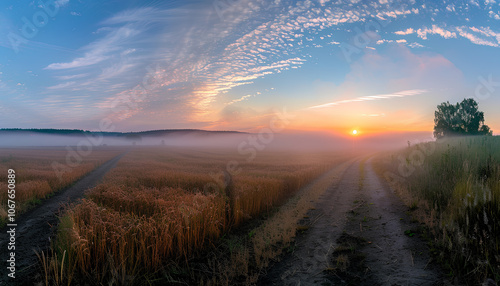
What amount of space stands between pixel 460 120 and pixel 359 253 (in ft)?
223

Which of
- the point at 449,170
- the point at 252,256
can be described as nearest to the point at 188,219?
the point at 252,256

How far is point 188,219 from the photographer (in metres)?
7.66

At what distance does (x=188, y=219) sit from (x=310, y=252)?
3781mm

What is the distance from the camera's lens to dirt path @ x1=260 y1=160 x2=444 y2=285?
5.54 meters

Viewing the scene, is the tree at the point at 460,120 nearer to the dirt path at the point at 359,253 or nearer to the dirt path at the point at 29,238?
the dirt path at the point at 359,253

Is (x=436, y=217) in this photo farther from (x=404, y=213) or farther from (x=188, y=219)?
(x=188, y=219)

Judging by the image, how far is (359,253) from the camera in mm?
6645

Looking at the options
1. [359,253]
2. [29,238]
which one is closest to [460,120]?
[359,253]

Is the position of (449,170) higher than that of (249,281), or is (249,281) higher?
(449,170)

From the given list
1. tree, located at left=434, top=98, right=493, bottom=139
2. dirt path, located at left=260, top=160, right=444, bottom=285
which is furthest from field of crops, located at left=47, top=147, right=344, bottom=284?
tree, located at left=434, top=98, right=493, bottom=139

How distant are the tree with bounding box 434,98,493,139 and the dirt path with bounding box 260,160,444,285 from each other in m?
61.8

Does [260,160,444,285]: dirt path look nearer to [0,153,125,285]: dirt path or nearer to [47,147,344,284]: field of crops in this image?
[47,147,344,284]: field of crops

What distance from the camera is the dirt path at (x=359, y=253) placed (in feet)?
18.2

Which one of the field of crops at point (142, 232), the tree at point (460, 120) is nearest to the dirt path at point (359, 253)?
the field of crops at point (142, 232)
